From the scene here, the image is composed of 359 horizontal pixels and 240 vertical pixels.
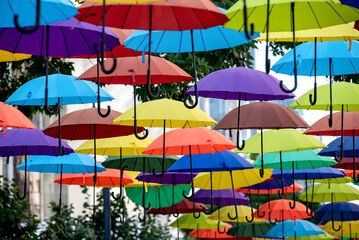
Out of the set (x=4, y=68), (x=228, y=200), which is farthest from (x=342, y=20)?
(x=4, y=68)

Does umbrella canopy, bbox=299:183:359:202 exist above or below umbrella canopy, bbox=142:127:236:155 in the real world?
below

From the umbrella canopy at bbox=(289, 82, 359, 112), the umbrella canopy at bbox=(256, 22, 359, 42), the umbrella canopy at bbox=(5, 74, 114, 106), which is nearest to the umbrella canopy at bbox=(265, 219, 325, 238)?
the umbrella canopy at bbox=(289, 82, 359, 112)

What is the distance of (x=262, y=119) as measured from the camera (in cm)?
808

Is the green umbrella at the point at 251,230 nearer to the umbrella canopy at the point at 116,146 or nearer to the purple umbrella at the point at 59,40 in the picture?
the umbrella canopy at the point at 116,146

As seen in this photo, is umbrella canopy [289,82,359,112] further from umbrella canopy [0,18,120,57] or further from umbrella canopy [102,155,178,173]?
umbrella canopy [0,18,120,57]

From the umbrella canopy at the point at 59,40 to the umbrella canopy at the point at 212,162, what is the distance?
11.7ft

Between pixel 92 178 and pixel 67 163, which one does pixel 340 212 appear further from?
pixel 67 163

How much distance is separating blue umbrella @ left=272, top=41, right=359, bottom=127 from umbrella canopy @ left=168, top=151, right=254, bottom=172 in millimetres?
1570

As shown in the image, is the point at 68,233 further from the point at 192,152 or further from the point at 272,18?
the point at 272,18

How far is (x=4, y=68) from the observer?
12.5 metres

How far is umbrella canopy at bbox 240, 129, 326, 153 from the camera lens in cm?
850

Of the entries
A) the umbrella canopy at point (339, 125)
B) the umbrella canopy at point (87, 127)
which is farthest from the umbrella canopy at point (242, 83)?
the umbrella canopy at point (87, 127)

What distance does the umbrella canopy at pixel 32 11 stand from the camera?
A: 13.0 feet

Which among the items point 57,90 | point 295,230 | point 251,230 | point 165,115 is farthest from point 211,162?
point 251,230
